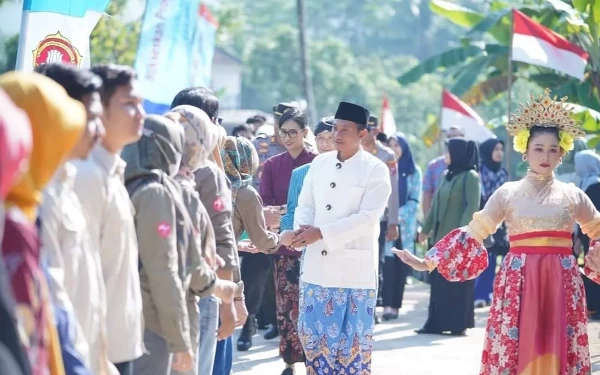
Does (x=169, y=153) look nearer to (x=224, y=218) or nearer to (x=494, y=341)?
(x=224, y=218)

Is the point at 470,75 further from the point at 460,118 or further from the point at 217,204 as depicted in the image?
the point at 217,204

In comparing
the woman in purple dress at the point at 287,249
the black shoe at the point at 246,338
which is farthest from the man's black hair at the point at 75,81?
the black shoe at the point at 246,338

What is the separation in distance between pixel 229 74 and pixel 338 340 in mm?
68055

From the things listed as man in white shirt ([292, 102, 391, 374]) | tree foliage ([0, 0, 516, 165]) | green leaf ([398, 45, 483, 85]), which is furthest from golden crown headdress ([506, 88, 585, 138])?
green leaf ([398, 45, 483, 85])

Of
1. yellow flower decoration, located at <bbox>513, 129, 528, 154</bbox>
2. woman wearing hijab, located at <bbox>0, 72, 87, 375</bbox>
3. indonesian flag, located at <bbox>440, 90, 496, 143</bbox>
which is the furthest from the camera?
indonesian flag, located at <bbox>440, 90, 496, 143</bbox>

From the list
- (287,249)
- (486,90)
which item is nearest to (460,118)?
(486,90)

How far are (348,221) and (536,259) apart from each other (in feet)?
4.00

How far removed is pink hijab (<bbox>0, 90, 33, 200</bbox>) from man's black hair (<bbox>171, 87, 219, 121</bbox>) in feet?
12.0

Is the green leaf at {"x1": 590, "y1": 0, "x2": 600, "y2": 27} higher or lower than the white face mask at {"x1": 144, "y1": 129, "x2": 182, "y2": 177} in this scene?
higher

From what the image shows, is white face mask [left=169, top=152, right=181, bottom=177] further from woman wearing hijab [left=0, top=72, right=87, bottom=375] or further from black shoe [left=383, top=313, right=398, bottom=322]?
black shoe [left=383, top=313, right=398, bottom=322]

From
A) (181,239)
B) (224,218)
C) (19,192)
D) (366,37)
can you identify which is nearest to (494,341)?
(224,218)

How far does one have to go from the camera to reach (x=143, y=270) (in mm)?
5590

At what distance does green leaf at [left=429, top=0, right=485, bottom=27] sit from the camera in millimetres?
21266

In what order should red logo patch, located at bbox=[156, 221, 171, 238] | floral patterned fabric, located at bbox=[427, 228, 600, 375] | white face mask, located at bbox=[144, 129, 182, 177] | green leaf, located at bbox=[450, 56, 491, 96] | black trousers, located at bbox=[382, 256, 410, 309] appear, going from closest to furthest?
1. red logo patch, located at bbox=[156, 221, 171, 238]
2. white face mask, located at bbox=[144, 129, 182, 177]
3. floral patterned fabric, located at bbox=[427, 228, 600, 375]
4. black trousers, located at bbox=[382, 256, 410, 309]
5. green leaf, located at bbox=[450, 56, 491, 96]
